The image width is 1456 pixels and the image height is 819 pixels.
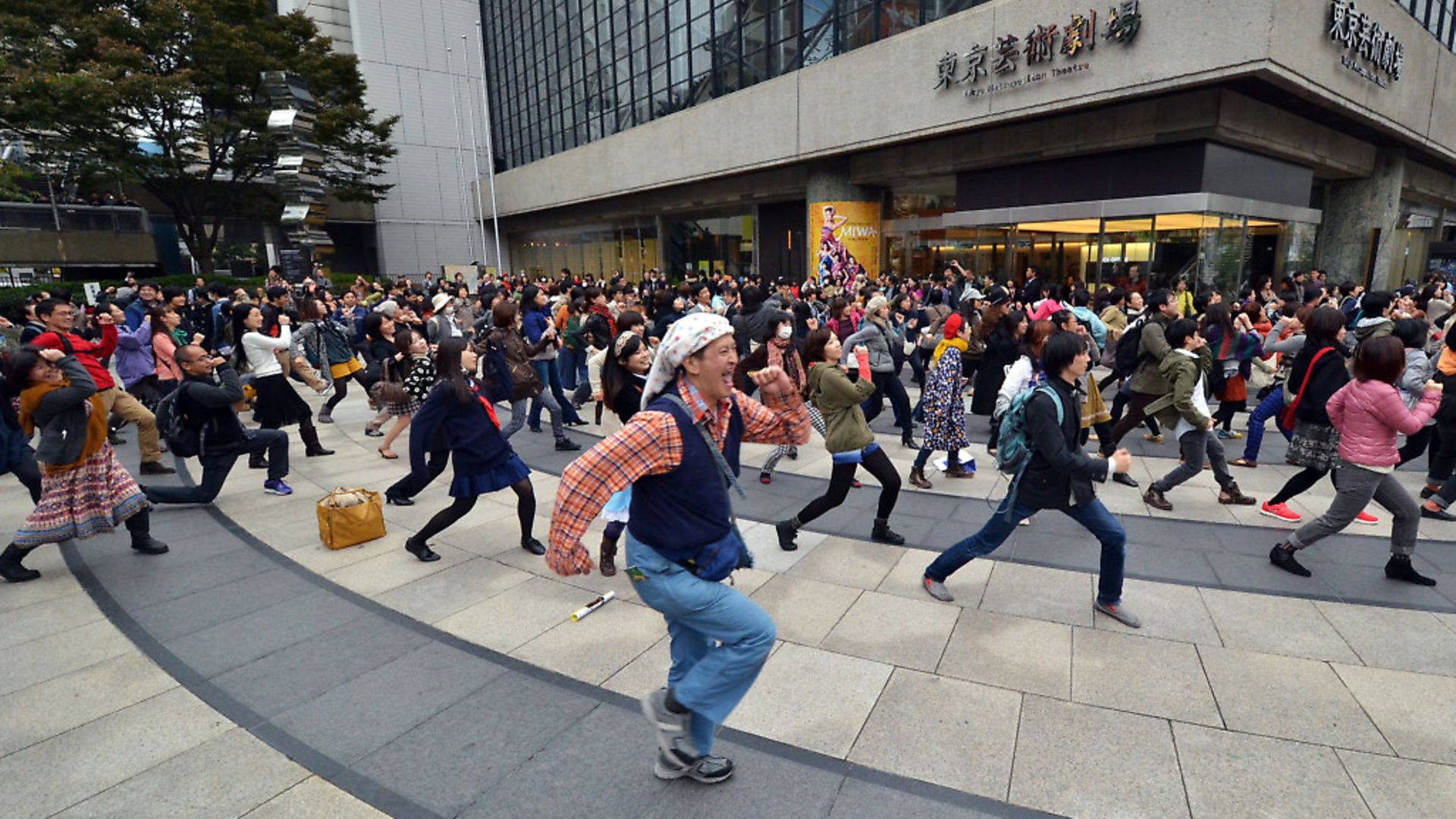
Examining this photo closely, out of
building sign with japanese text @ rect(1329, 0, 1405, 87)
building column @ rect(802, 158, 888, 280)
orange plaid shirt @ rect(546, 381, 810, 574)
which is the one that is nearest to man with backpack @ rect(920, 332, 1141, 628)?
orange plaid shirt @ rect(546, 381, 810, 574)

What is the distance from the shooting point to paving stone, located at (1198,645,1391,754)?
3.20 m

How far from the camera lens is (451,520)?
517 cm

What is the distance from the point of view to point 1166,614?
→ 171 inches

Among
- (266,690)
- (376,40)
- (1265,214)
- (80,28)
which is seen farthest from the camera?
(376,40)

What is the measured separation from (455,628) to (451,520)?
1.05 m

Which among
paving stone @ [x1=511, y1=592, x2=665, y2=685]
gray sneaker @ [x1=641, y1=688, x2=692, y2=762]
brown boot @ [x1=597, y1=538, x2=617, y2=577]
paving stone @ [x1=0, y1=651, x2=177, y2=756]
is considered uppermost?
gray sneaker @ [x1=641, y1=688, x2=692, y2=762]

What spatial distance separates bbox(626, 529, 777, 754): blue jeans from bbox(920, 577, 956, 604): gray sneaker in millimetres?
2274

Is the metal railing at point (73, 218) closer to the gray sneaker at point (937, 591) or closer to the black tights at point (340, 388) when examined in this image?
the black tights at point (340, 388)

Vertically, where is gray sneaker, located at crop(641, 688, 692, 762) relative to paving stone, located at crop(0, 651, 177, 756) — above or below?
above

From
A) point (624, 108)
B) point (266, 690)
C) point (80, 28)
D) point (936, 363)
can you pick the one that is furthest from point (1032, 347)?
point (80, 28)

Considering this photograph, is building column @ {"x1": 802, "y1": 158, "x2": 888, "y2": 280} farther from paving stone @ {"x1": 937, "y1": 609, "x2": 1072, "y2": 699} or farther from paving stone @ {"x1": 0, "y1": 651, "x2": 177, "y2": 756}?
paving stone @ {"x1": 0, "y1": 651, "x2": 177, "y2": 756}

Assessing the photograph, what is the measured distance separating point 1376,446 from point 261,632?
7030 mm

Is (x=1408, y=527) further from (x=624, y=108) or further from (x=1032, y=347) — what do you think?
(x=624, y=108)

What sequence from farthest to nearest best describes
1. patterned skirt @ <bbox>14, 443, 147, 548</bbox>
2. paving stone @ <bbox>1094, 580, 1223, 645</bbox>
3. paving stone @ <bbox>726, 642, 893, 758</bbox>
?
patterned skirt @ <bbox>14, 443, 147, 548</bbox> → paving stone @ <bbox>1094, 580, 1223, 645</bbox> → paving stone @ <bbox>726, 642, 893, 758</bbox>
